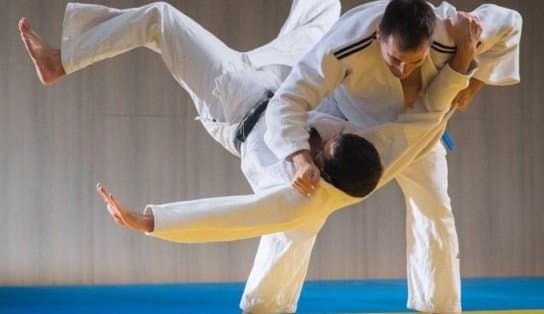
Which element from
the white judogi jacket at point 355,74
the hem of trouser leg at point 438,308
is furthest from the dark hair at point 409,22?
the hem of trouser leg at point 438,308

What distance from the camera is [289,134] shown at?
2648mm

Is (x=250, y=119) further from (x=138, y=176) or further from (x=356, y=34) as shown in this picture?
(x=138, y=176)

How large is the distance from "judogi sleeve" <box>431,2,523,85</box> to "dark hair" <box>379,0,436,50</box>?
185 mm

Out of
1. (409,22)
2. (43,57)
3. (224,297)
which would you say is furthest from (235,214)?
(224,297)

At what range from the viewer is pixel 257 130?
297 centimetres

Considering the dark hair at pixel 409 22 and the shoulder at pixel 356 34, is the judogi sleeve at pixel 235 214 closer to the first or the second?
the shoulder at pixel 356 34

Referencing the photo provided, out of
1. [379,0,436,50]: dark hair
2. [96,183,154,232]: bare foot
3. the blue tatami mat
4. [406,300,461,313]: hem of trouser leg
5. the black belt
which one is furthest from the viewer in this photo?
the blue tatami mat

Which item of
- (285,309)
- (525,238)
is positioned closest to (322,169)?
(285,309)

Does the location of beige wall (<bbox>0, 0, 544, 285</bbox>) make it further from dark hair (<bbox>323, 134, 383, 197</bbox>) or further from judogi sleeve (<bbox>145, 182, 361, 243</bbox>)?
dark hair (<bbox>323, 134, 383, 197</bbox>)

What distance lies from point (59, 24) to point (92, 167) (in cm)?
107

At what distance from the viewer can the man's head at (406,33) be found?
2480 mm

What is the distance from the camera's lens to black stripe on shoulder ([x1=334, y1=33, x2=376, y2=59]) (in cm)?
265

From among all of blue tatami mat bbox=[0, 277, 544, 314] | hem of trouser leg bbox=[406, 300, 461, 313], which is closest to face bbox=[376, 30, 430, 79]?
hem of trouser leg bbox=[406, 300, 461, 313]

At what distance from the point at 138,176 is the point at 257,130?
138 inches
